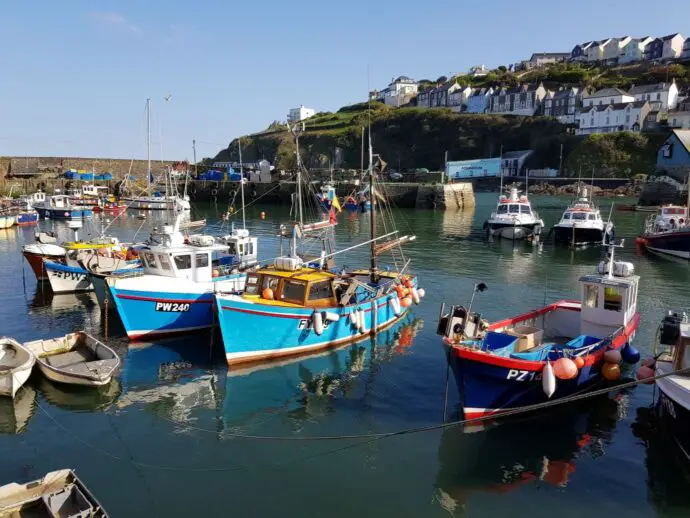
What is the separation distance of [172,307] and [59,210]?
2216 inches

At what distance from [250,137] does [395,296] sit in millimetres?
149553

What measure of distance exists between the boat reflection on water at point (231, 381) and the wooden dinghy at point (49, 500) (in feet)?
14.5

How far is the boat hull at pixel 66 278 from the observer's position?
2522cm

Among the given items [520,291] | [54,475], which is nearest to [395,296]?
[520,291]

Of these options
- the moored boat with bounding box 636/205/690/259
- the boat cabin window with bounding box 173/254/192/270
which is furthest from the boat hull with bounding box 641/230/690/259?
the boat cabin window with bounding box 173/254/192/270

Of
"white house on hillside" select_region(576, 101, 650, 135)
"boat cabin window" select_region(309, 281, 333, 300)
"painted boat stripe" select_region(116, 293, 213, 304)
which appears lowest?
"painted boat stripe" select_region(116, 293, 213, 304)

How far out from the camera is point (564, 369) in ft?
39.3

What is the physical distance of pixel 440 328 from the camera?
1262 cm

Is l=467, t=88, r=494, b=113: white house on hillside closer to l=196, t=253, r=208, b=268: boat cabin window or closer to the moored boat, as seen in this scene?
the moored boat

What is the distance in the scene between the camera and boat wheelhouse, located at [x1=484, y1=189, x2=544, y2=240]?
147 ft

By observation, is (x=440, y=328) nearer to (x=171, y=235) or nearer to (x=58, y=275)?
(x=171, y=235)

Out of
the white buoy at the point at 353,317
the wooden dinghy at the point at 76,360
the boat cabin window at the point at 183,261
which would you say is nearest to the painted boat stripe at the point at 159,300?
the boat cabin window at the point at 183,261

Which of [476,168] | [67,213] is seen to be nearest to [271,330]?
[67,213]

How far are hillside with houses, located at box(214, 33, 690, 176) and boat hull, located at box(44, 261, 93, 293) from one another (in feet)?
319
